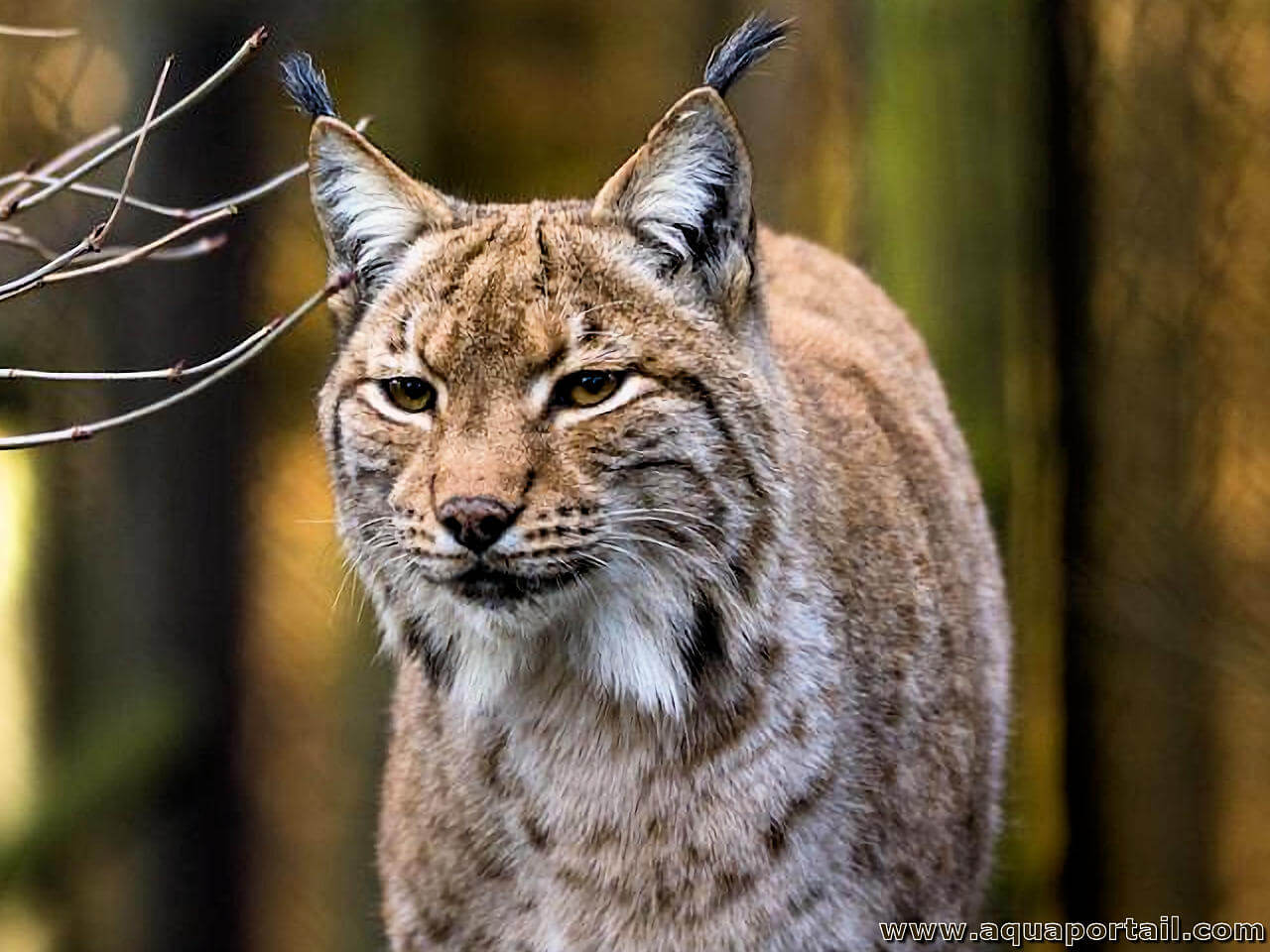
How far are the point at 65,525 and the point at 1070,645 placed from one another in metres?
3.26

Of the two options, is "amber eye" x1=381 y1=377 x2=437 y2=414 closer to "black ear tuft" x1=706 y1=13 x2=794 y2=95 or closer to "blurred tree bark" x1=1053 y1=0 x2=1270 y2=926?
"black ear tuft" x1=706 y1=13 x2=794 y2=95

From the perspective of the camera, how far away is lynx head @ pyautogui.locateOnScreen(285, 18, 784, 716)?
3209 millimetres

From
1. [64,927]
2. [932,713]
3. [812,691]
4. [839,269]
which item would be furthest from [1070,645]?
[64,927]

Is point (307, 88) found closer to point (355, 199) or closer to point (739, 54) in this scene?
point (355, 199)

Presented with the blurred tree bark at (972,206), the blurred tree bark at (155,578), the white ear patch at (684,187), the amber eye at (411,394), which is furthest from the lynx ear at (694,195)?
the blurred tree bark at (155,578)

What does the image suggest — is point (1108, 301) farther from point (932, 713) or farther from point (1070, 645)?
point (932, 713)

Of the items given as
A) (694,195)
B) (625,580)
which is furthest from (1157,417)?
(625,580)

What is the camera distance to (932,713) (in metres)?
3.91

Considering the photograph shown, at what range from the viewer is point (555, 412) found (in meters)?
3.29

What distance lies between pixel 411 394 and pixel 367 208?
0.41m

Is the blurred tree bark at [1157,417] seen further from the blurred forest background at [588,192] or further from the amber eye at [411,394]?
the amber eye at [411,394]

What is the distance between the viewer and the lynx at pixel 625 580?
10.8 ft

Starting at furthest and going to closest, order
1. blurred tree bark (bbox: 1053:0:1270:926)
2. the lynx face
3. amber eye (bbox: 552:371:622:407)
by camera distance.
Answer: blurred tree bark (bbox: 1053:0:1270:926)
amber eye (bbox: 552:371:622:407)
the lynx face

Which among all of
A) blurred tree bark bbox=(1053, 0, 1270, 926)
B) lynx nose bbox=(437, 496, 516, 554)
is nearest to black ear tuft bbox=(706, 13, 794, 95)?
lynx nose bbox=(437, 496, 516, 554)
